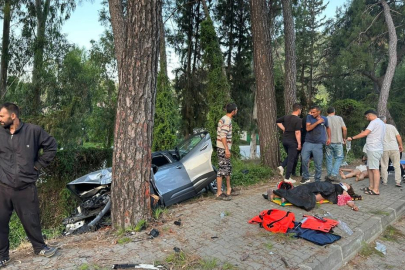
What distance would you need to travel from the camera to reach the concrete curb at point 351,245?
137 inches

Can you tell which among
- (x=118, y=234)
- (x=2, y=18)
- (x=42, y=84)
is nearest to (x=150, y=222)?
(x=118, y=234)

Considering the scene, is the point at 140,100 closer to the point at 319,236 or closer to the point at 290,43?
the point at 319,236

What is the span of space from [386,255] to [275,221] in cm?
164

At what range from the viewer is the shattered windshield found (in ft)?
20.7

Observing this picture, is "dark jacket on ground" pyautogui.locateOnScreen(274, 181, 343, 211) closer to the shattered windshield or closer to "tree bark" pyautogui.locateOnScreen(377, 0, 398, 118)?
the shattered windshield

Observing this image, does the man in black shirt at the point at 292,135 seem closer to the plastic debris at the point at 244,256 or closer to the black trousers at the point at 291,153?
the black trousers at the point at 291,153

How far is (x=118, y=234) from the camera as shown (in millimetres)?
4125

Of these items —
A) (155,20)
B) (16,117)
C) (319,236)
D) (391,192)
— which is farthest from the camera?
(391,192)

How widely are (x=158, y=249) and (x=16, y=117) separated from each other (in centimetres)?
238

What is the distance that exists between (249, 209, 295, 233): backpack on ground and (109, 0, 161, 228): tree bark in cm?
186

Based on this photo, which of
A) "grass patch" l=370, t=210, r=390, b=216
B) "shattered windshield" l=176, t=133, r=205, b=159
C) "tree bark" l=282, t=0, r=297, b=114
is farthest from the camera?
→ "tree bark" l=282, t=0, r=297, b=114

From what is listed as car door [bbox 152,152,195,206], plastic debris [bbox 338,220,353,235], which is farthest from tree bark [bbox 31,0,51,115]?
plastic debris [bbox 338,220,353,235]

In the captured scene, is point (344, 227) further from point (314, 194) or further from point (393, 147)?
point (393, 147)

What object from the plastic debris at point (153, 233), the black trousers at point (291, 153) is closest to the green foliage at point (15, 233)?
the plastic debris at point (153, 233)
